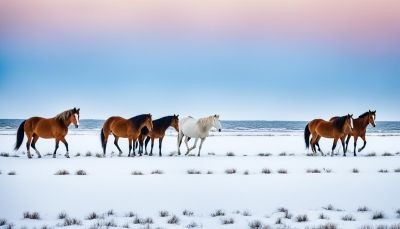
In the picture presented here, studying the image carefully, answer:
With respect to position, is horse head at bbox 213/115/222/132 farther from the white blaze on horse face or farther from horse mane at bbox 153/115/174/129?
horse mane at bbox 153/115/174/129

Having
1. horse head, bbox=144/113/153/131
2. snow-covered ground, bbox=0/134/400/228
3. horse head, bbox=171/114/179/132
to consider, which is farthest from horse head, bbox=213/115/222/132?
snow-covered ground, bbox=0/134/400/228

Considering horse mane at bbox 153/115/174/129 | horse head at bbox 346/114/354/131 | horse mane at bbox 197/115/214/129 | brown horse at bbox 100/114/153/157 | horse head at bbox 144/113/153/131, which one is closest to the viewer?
horse head at bbox 144/113/153/131

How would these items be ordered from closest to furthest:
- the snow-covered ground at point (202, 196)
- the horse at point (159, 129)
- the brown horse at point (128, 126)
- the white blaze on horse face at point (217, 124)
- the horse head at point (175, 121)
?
the snow-covered ground at point (202, 196) < the brown horse at point (128, 126) < the white blaze on horse face at point (217, 124) < the horse at point (159, 129) < the horse head at point (175, 121)

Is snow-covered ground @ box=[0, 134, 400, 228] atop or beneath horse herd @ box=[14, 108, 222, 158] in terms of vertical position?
beneath

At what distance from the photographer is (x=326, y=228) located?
5.88m


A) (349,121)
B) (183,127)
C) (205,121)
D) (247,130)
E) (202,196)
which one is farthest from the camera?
(247,130)

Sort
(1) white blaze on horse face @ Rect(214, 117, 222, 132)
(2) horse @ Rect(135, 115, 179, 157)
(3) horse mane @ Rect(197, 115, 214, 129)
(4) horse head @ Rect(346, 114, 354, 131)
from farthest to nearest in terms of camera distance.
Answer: (2) horse @ Rect(135, 115, 179, 157) < (3) horse mane @ Rect(197, 115, 214, 129) < (4) horse head @ Rect(346, 114, 354, 131) < (1) white blaze on horse face @ Rect(214, 117, 222, 132)

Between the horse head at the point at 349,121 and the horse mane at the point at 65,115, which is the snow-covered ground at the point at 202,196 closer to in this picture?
the horse mane at the point at 65,115

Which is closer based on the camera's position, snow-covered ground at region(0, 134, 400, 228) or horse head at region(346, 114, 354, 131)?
snow-covered ground at region(0, 134, 400, 228)

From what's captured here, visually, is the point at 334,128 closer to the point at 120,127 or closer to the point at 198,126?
the point at 198,126

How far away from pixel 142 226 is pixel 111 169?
6.26 meters

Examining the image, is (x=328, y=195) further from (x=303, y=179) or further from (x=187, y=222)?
(x=187, y=222)

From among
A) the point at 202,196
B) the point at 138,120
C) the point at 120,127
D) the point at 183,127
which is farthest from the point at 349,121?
A: the point at 202,196

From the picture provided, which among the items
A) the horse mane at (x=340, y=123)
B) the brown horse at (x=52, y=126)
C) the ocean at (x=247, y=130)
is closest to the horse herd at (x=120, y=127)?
the brown horse at (x=52, y=126)
